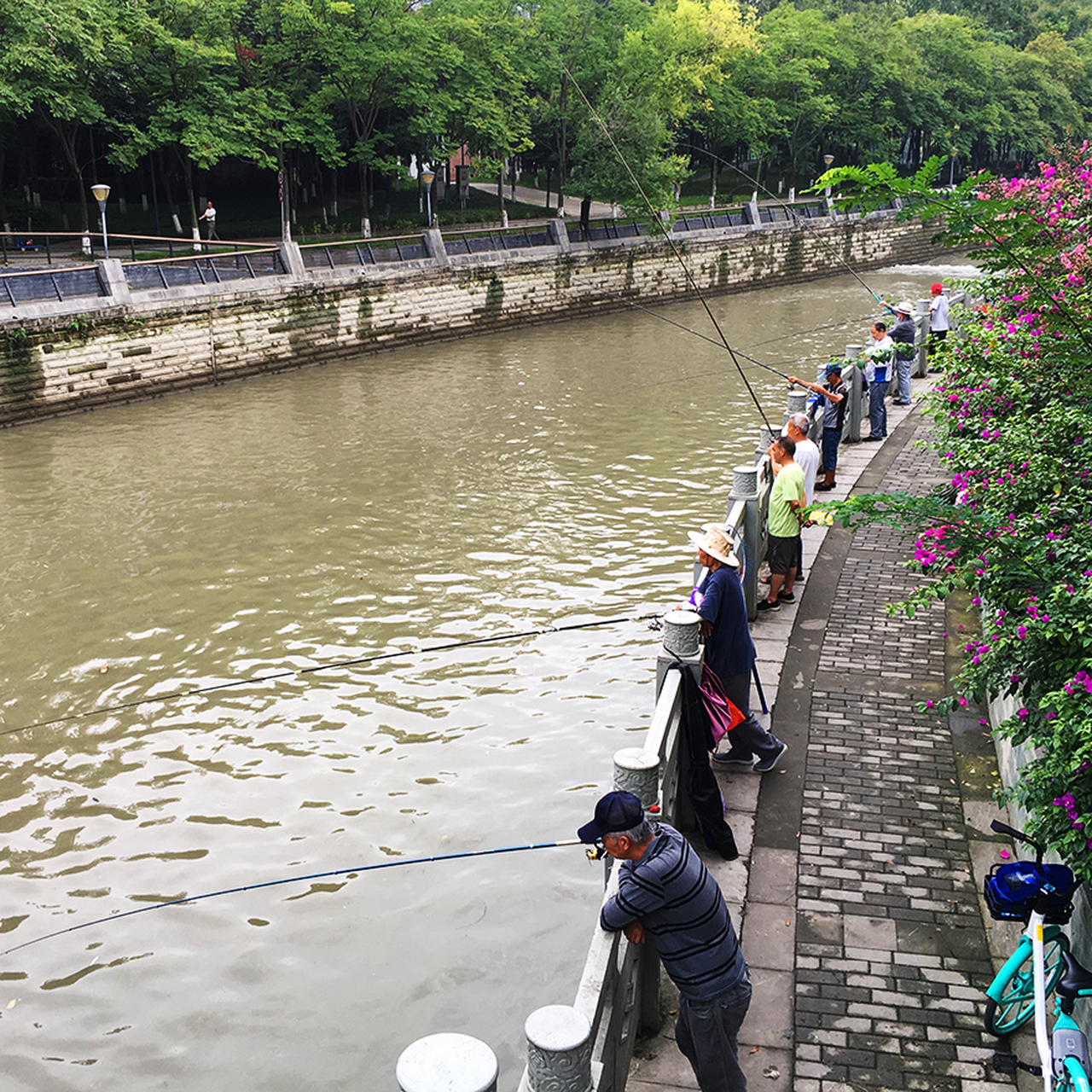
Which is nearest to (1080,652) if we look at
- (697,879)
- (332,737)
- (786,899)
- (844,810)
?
(697,879)

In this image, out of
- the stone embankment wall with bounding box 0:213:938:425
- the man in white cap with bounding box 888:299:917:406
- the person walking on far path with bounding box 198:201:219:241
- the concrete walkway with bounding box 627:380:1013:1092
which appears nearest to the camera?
the concrete walkway with bounding box 627:380:1013:1092

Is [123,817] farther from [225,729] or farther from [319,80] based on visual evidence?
[319,80]

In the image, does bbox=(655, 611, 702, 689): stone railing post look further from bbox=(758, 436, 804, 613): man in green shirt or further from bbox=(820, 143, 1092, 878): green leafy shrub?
bbox=(758, 436, 804, 613): man in green shirt

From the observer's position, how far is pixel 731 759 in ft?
23.2

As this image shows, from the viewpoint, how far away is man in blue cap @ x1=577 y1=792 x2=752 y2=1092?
392cm

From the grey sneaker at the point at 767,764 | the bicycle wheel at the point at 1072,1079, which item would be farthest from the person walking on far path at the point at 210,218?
the bicycle wheel at the point at 1072,1079

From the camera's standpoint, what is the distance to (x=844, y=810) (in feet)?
21.7

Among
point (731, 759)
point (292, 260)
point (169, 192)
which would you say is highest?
point (169, 192)

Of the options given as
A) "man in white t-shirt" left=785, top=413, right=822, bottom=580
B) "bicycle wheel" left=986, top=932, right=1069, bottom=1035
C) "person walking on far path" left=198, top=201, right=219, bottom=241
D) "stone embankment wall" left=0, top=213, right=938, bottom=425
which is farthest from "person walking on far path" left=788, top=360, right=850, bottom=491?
"person walking on far path" left=198, top=201, right=219, bottom=241

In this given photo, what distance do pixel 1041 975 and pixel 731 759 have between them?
306 cm

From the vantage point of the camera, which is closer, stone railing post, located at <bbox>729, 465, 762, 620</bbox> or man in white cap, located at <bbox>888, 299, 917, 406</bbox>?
stone railing post, located at <bbox>729, 465, 762, 620</bbox>

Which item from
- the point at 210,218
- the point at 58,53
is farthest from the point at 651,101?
the point at 58,53

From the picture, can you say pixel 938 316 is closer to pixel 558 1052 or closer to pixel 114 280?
pixel 114 280

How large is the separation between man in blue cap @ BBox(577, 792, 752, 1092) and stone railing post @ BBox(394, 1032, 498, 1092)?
1.00 meters
